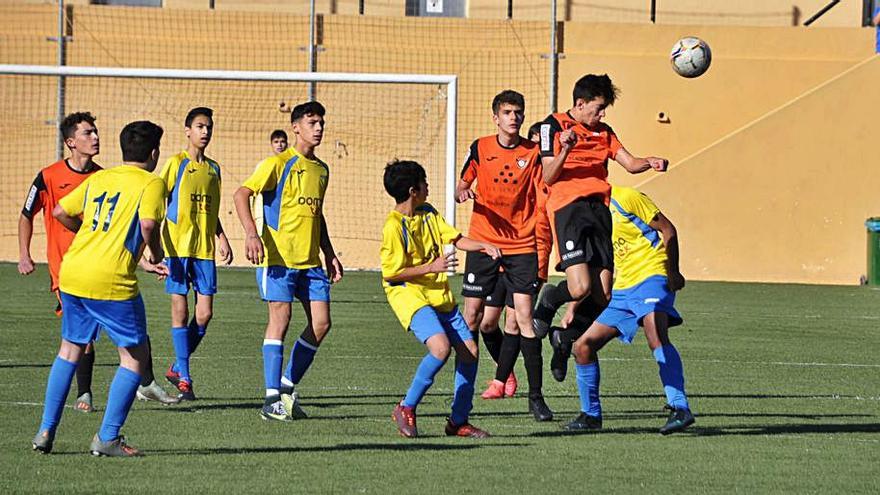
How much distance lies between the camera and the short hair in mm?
7477

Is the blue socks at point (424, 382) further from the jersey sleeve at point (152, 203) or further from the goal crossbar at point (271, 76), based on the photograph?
the goal crossbar at point (271, 76)

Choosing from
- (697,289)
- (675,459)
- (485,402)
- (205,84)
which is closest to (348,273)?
(205,84)

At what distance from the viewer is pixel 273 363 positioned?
30.1 ft

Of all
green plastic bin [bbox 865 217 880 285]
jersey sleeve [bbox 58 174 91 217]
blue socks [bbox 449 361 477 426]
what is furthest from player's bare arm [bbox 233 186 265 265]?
green plastic bin [bbox 865 217 880 285]

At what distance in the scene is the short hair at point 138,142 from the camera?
7.48 metres

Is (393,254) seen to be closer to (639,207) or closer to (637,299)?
(637,299)

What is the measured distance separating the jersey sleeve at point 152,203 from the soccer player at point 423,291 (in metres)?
1.36

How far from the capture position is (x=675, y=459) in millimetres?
7570

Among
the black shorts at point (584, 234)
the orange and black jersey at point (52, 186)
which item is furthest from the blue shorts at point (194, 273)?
the black shorts at point (584, 234)

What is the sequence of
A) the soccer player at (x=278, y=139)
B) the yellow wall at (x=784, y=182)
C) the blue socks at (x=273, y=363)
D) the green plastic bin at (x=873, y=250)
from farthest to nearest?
the yellow wall at (x=784, y=182) → the green plastic bin at (x=873, y=250) → the soccer player at (x=278, y=139) → the blue socks at (x=273, y=363)

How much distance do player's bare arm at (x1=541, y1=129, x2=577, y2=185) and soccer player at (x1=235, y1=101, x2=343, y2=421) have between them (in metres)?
1.50

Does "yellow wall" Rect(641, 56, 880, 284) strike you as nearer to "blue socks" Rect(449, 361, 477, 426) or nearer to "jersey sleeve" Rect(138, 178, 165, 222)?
"blue socks" Rect(449, 361, 477, 426)

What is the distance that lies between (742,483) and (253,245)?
338cm

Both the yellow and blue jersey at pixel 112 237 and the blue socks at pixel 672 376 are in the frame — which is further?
the blue socks at pixel 672 376
